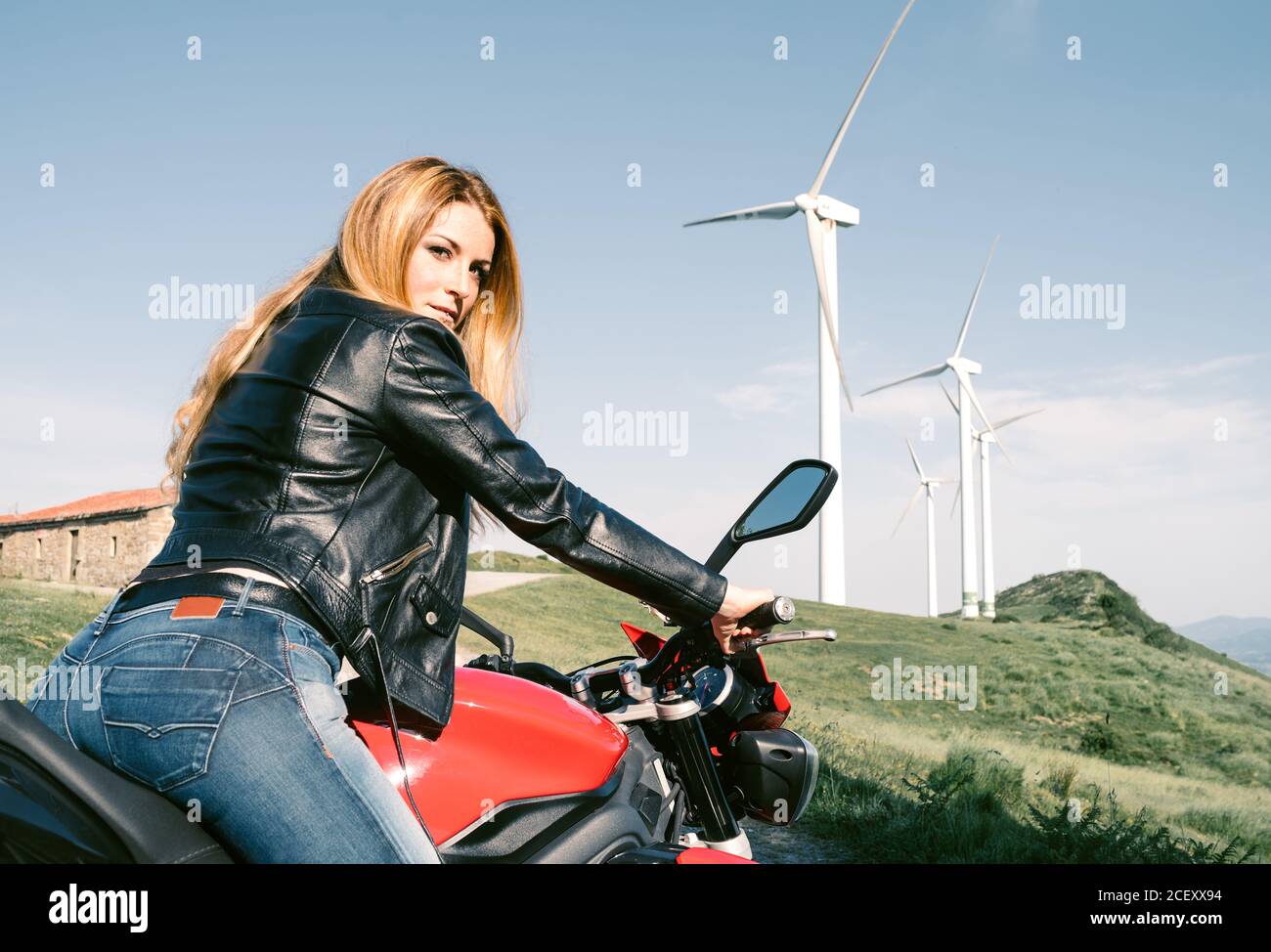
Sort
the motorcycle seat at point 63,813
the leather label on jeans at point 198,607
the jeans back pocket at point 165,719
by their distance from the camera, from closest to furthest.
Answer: the motorcycle seat at point 63,813 → the jeans back pocket at point 165,719 → the leather label on jeans at point 198,607

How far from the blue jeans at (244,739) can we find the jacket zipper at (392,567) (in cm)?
19

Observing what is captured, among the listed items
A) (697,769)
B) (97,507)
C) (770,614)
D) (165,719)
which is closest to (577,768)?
(697,769)

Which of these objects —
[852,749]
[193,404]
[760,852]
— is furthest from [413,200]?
[852,749]

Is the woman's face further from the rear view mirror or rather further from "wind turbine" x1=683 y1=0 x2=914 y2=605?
"wind turbine" x1=683 y1=0 x2=914 y2=605

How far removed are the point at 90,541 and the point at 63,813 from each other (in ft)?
169

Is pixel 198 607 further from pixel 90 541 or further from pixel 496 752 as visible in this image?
pixel 90 541

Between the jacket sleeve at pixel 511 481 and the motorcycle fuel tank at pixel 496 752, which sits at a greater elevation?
the jacket sleeve at pixel 511 481

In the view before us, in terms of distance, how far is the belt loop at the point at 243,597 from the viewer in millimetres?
1974

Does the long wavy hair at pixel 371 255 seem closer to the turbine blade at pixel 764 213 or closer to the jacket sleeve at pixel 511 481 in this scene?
the jacket sleeve at pixel 511 481

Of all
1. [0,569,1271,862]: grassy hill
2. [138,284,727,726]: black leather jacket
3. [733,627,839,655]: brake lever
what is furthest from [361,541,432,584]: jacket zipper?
[0,569,1271,862]: grassy hill

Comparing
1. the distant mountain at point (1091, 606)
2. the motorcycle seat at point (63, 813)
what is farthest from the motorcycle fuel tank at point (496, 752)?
the distant mountain at point (1091, 606)

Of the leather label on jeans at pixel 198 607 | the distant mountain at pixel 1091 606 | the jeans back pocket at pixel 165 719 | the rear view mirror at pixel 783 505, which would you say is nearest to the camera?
the jeans back pocket at pixel 165 719
